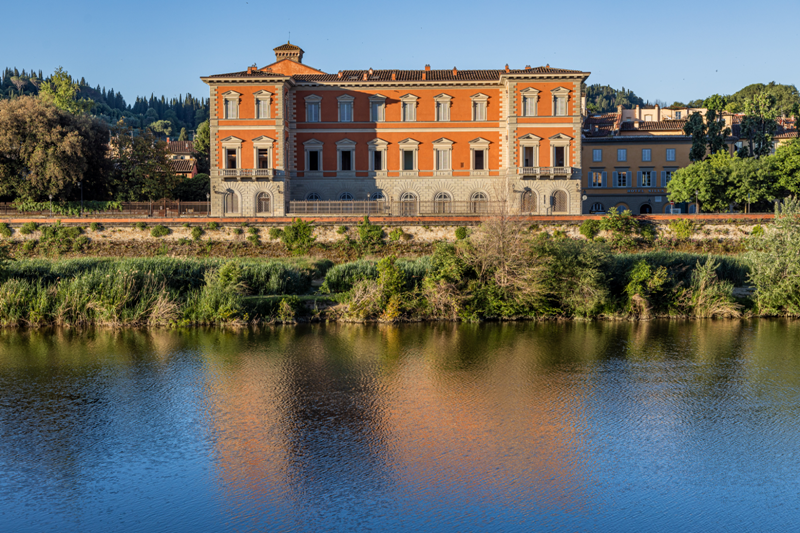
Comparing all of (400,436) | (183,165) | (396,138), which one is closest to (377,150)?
(396,138)

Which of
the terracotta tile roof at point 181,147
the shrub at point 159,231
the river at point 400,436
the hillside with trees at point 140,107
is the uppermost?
the hillside with trees at point 140,107

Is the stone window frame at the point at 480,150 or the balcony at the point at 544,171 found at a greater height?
the stone window frame at the point at 480,150

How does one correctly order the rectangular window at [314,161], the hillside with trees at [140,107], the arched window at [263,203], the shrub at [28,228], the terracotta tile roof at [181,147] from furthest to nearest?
the hillside with trees at [140,107] → the terracotta tile roof at [181,147] → the rectangular window at [314,161] → the arched window at [263,203] → the shrub at [28,228]

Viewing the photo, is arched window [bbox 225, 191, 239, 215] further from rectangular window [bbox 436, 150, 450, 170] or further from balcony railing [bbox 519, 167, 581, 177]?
balcony railing [bbox 519, 167, 581, 177]

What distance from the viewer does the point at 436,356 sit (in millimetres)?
16109

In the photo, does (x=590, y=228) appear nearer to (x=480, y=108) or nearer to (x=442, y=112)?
(x=480, y=108)

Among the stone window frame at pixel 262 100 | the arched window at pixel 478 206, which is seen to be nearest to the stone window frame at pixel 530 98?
the arched window at pixel 478 206

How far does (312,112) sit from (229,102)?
5.20 metres

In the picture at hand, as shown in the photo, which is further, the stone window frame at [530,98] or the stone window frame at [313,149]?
the stone window frame at [313,149]

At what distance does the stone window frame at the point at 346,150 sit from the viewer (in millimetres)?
43969

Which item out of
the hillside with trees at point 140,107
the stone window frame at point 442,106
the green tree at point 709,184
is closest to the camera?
the green tree at point 709,184

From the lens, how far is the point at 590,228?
34844mm

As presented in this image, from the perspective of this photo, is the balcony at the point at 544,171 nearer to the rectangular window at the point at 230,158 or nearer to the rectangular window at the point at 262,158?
the rectangular window at the point at 262,158

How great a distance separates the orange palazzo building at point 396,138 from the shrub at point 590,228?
23.1 ft
